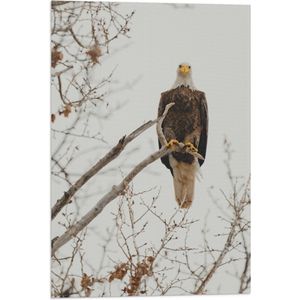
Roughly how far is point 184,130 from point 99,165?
416 millimetres

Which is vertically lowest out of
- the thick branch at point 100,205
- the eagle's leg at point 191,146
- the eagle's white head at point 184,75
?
the thick branch at point 100,205

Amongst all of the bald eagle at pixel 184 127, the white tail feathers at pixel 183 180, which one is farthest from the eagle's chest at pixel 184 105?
the white tail feathers at pixel 183 180

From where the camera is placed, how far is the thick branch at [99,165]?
3.49 metres

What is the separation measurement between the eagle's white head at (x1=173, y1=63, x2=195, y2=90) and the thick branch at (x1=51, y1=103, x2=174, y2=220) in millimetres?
143

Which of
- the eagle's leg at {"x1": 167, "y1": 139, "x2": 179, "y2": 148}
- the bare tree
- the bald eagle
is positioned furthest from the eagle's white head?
the eagle's leg at {"x1": 167, "y1": 139, "x2": 179, "y2": 148}

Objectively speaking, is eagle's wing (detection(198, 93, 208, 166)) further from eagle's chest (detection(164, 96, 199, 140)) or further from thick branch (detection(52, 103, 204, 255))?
thick branch (detection(52, 103, 204, 255))

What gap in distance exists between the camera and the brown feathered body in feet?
11.9

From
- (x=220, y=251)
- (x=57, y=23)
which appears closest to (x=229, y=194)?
(x=220, y=251)

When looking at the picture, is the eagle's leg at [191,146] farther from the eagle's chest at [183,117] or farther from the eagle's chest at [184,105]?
the eagle's chest at [184,105]

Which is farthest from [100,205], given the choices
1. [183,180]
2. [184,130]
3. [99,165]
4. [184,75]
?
[184,75]

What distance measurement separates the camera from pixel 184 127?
366cm

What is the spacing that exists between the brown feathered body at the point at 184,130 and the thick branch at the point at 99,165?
6 cm
